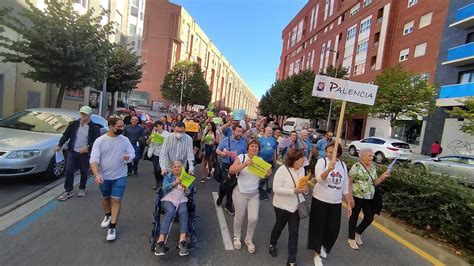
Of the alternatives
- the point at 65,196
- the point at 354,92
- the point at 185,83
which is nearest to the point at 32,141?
the point at 65,196

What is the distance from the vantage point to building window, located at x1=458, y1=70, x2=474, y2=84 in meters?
23.1

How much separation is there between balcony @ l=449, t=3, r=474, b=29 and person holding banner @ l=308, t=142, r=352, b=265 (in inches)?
990

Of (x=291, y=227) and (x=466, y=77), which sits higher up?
(x=466, y=77)

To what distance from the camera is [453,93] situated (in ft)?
74.3

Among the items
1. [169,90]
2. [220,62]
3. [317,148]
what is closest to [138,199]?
[317,148]

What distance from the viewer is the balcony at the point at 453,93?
21131mm

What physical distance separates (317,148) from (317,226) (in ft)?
16.1

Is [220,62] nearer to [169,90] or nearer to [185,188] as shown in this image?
[169,90]

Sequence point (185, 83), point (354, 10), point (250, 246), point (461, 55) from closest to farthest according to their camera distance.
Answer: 1. point (250, 246)
2. point (461, 55)
3. point (354, 10)
4. point (185, 83)

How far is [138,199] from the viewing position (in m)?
6.10

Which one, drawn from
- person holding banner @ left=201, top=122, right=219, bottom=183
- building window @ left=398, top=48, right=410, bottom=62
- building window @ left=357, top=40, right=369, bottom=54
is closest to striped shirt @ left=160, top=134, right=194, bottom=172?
person holding banner @ left=201, top=122, right=219, bottom=183

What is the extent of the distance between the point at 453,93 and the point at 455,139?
3386mm

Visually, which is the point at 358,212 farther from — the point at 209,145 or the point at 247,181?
the point at 209,145

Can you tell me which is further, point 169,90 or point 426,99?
point 169,90
